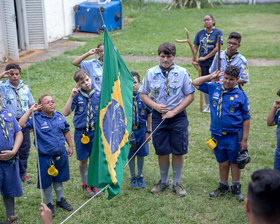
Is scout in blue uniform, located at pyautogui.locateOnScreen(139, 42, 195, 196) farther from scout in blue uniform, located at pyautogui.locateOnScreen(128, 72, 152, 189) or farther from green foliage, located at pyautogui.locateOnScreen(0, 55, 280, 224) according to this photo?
green foliage, located at pyautogui.locateOnScreen(0, 55, 280, 224)

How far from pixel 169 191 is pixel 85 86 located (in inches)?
75.5

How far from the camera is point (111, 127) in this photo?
3.94m

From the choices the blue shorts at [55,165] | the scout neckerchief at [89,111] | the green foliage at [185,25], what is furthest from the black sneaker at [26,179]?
the green foliage at [185,25]

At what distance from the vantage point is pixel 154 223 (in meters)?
4.96

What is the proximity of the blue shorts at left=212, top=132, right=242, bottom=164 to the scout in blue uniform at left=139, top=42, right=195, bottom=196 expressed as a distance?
1.59ft

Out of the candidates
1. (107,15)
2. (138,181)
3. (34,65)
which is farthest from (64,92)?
(107,15)

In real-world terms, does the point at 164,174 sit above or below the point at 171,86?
below

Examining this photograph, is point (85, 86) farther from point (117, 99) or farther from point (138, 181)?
point (138, 181)

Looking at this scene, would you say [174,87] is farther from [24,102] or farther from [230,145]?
[24,102]

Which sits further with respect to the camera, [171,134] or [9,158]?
[171,134]

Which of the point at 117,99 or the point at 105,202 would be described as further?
the point at 105,202

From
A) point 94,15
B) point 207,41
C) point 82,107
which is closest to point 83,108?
point 82,107

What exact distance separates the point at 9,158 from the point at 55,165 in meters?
0.62

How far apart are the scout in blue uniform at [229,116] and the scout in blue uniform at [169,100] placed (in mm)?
243
